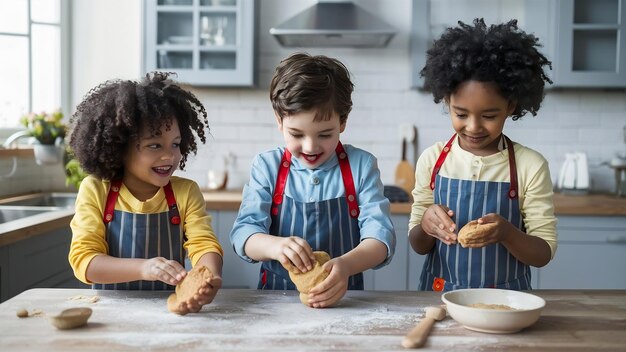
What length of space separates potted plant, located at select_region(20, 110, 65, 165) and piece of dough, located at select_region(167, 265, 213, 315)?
225 centimetres

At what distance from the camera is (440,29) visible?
3.87m

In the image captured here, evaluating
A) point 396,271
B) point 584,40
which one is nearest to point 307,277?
point 396,271

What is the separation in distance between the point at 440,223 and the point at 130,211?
0.83 m

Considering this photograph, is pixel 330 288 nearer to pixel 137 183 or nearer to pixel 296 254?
pixel 296 254

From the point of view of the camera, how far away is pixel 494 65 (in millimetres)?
1820

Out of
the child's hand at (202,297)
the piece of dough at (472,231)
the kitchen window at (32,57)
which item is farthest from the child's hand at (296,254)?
the kitchen window at (32,57)

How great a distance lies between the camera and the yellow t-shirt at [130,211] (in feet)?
5.68

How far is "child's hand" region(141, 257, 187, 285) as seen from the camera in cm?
153

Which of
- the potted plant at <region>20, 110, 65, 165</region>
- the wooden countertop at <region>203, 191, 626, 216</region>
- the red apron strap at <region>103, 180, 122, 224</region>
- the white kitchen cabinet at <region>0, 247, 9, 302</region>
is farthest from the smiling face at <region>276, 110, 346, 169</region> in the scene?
the potted plant at <region>20, 110, 65, 165</region>

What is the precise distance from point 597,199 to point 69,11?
318 cm

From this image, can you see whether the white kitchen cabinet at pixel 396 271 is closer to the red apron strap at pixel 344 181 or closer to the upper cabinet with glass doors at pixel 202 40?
the upper cabinet with glass doors at pixel 202 40

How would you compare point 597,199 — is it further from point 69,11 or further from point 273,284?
point 69,11

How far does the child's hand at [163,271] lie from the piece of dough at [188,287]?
0.02 m

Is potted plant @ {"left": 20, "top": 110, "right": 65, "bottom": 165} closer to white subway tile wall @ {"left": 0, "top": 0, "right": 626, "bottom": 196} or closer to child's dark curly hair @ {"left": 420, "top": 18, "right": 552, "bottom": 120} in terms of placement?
white subway tile wall @ {"left": 0, "top": 0, "right": 626, "bottom": 196}
